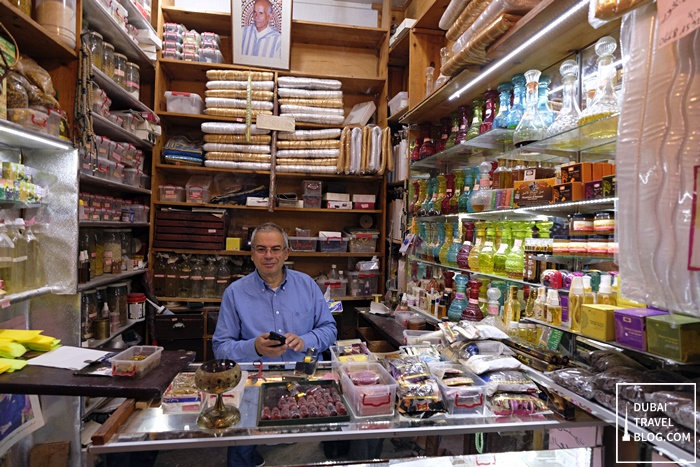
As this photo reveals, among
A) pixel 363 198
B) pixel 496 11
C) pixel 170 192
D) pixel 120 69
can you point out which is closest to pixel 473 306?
pixel 496 11

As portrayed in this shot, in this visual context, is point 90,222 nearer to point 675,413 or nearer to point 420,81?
point 420,81

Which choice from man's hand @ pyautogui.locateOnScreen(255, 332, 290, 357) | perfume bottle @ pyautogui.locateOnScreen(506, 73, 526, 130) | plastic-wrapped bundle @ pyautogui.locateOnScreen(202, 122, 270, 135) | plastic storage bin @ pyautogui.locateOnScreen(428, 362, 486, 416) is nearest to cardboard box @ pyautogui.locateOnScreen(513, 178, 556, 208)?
perfume bottle @ pyautogui.locateOnScreen(506, 73, 526, 130)

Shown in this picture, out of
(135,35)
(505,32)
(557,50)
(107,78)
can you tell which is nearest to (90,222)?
(107,78)

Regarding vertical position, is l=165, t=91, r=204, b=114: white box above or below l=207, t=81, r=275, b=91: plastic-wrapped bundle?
below

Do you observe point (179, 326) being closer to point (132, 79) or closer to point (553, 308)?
point (132, 79)

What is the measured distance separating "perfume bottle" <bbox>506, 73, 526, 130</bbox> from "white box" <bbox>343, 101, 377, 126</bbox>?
2323 mm

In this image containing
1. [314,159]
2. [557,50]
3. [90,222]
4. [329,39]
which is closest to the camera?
[557,50]

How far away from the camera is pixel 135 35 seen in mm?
3492

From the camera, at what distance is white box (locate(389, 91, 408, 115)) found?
12.3 feet

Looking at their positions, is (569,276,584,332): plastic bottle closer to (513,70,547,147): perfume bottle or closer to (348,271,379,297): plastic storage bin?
(513,70,547,147): perfume bottle

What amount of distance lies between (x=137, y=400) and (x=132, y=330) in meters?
2.53

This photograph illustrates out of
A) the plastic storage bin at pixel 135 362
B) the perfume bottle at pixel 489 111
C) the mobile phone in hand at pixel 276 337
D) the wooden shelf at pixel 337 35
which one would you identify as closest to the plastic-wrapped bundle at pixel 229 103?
the wooden shelf at pixel 337 35

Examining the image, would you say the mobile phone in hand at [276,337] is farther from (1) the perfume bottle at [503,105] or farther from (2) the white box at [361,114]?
(2) the white box at [361,114]

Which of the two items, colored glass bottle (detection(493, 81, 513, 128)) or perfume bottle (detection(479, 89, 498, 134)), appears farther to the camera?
perfume bottle (detection(479, 89, 498, 134))
